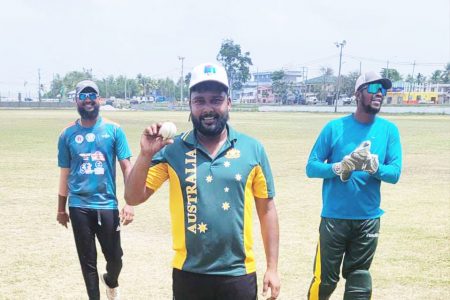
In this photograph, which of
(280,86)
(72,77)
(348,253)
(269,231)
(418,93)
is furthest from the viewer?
(72,77)

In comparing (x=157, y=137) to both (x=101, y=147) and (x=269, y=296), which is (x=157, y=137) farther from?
(x=101, y=147)

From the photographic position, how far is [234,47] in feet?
470

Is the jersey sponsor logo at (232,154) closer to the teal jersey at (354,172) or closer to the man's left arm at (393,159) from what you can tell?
the teal jersey at (354,172)

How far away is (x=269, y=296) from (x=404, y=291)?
3.01m

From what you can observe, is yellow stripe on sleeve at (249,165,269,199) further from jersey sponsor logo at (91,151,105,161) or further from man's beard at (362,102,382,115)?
jersey sponsor logo at (91,151,105,161)

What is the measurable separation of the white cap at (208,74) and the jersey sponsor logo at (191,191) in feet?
1.58

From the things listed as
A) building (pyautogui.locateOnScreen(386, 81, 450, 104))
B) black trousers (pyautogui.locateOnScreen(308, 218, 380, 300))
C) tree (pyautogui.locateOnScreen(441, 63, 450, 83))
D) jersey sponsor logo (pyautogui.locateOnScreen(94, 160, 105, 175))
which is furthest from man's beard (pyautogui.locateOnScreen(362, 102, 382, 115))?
tree (pyautogui.locateOnScreen(441, 63, 450, 83))

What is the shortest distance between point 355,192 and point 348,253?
59cm

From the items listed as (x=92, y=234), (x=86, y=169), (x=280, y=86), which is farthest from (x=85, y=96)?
(x=280, y=86)

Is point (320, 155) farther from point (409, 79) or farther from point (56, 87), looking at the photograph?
point (56, 87)

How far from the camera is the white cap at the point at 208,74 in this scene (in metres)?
3.27

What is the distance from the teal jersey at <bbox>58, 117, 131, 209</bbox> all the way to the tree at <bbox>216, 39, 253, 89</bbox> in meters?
139

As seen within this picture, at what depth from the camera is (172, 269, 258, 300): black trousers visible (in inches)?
129

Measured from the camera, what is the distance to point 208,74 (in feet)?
10.8
